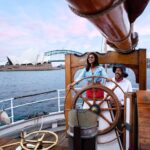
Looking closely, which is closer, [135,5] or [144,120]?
[135,5]

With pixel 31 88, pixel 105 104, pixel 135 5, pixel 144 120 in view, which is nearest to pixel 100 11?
pixel 135 5

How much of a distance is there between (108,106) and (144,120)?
0.79 meters

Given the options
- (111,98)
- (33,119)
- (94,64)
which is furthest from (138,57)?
(33,119)

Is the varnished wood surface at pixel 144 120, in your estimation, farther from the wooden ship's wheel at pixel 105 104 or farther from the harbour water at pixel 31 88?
the harbour water at pixel 31 88

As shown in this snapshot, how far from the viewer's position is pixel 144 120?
172 cm

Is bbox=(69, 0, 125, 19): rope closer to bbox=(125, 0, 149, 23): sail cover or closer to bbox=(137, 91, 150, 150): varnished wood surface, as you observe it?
bbox=(125, 0, 149, 23): sail cover

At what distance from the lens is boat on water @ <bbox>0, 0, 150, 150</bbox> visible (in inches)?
32.3

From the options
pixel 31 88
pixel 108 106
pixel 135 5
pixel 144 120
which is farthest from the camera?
pixel 31 88

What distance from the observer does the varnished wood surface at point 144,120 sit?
167 centimetres

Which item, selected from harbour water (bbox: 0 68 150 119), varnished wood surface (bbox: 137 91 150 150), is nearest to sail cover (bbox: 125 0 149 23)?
varnished wood surface (bbox: 137 91 150 150)

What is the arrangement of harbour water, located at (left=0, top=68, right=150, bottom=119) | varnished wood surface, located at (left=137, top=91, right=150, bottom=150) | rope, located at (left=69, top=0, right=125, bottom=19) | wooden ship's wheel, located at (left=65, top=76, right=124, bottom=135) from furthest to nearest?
harbour water, located at (left=0, top=68, right=150, bottom=119) → wooden ship's wheel, located at (left=65, top=76, right=124, bottom=135) → varnished wood surface, located at (left=137, top=91, right=150, bottom=150) → rope, located at (left=69, top=0, right=125, bottom=19)

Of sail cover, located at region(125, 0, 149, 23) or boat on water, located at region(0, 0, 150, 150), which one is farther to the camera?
sail cover, located at region(125, 0, 149, 23)

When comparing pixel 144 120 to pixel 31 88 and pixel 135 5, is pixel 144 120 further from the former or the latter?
pixel 31 88

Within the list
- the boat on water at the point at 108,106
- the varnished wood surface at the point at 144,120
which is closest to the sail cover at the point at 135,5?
the boat on water at the point at 108,106
